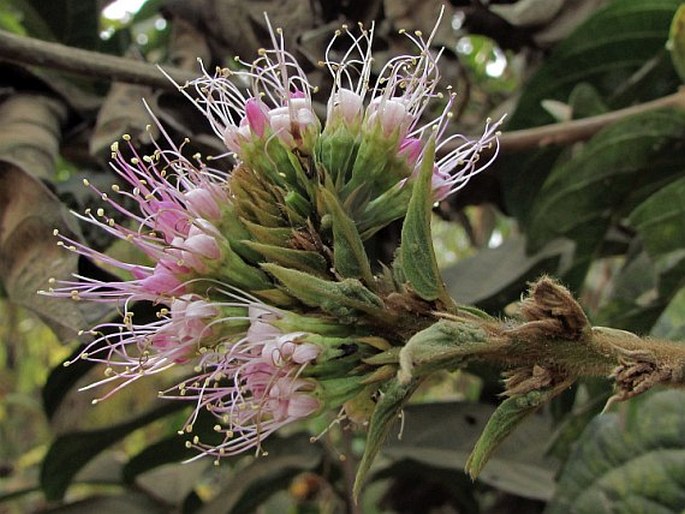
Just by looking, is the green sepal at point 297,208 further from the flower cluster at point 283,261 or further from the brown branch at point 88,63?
the brown branch at point 88,63

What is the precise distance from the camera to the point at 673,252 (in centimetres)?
110

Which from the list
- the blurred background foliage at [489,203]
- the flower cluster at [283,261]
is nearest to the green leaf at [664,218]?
the blurred background foliage at [489,203]

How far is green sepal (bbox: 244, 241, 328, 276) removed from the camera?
0.63 m

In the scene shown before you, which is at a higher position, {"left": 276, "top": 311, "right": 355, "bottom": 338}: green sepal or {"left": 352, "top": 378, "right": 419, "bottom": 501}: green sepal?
{"left": 276, "top": 311, "right": 355, "bottom": 338}: green sepal

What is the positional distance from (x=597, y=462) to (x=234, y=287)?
1.65 ft

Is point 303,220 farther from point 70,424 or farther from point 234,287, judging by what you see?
point 70,424

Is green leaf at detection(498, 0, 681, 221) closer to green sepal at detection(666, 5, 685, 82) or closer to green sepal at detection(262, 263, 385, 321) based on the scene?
green sepal at detection(666, 5, 685, 82)

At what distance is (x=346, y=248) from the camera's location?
24.2 inches

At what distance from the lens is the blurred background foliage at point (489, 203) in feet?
3.27

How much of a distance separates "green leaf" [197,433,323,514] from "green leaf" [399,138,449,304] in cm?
73

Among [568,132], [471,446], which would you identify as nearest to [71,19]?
[568,132]

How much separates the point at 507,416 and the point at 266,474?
76cm

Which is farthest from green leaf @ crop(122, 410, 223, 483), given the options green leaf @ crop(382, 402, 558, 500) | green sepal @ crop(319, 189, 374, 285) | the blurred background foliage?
green sepal @ crop(319, 189, 374, 285)

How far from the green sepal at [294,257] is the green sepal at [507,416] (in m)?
0.16
